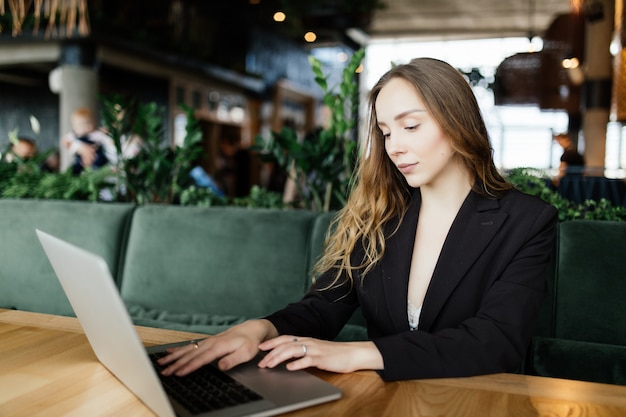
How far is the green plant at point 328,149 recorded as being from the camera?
8.51 feet

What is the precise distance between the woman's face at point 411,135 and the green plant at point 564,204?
2.85ft

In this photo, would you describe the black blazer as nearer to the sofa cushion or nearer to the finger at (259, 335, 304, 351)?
the finger at (259, 335, 304, 351)

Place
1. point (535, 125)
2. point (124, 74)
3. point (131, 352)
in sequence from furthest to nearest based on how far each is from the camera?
point (535, 125)
point (124, 74)
point (131, 352)

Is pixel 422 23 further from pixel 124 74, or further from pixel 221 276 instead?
pixel 221 276

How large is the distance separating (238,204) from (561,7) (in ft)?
32.0

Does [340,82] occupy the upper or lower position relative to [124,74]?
lower

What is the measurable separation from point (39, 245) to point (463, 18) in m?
10.9

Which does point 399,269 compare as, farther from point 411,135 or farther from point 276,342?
point 276,342

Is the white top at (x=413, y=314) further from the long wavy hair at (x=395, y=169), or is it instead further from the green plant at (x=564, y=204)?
the green plant at (x=564, y=204)

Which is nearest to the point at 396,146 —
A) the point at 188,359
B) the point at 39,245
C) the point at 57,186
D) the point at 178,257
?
the point at 188,359

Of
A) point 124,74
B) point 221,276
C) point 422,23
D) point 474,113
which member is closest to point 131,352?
point 474,113

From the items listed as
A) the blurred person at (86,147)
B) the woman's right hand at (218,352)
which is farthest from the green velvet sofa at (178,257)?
the blurred person at (86,147)

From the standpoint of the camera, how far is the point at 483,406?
93 cm

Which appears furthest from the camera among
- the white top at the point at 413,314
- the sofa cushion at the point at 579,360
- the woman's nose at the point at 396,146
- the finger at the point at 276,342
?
the sofa cushion at the point at 579,360
